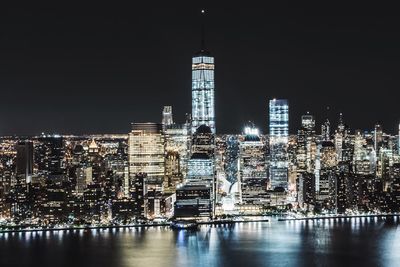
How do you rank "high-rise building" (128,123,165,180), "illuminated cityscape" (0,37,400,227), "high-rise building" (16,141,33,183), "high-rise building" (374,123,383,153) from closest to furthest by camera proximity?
"illuminated cityscape" (0,37,400,227) < "high-rise building" (16,141,33,183) < "high-rise building" (128,123,165,180) < "high-rise building" (374,123,383,153)

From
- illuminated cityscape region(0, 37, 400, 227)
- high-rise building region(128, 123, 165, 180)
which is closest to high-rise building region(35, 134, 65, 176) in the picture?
illuminated cityscape region(0, 37, 400, 227)

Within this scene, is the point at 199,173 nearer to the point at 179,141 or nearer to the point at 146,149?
the point at 146,149

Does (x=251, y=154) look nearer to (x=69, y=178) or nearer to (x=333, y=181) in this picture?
(x=333, y=181)

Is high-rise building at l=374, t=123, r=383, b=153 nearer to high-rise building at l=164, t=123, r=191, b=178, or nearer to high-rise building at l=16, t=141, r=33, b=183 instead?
high-rise building at l=164, t=123, r=191, b=178

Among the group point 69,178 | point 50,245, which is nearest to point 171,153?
point 69,178

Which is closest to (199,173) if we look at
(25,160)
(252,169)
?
(252,169)

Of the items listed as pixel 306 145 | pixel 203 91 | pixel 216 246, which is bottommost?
pixel 216 246
